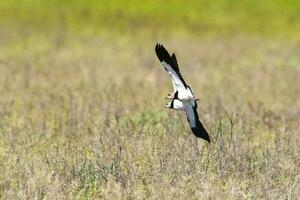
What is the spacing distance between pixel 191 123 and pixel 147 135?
1.18m

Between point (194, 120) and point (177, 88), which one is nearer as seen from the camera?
point (177, 88)

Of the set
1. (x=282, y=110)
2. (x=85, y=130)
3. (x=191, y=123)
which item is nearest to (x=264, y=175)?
(x=191, y=123)

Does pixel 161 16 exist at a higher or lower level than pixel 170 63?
higher

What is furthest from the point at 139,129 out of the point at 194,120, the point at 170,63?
the point at 170,63

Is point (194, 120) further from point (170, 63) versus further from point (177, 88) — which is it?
point (170, 63)

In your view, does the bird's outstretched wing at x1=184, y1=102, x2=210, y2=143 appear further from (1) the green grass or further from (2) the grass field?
(1) the green grass

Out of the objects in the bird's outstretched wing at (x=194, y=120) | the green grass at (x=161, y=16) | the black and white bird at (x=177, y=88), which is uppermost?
the green grass at (x=161, y=16)

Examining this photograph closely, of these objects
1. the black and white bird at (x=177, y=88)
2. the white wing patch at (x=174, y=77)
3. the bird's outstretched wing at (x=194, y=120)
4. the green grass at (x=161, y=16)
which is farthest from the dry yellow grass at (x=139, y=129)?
the green grass at (x=161, y=16)

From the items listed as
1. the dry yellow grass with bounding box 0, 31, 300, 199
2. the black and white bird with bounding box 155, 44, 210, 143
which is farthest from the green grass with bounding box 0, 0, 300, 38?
the black and white bird with bounding box 155, 44, 210, 143

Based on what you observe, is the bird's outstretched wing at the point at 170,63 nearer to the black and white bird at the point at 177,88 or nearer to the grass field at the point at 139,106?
the black and white bird at the point at 177,88

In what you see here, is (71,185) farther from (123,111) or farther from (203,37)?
(203,37)

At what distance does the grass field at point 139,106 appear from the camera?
705 cm

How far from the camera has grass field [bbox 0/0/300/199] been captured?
7051mm

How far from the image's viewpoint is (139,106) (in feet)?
40.4
